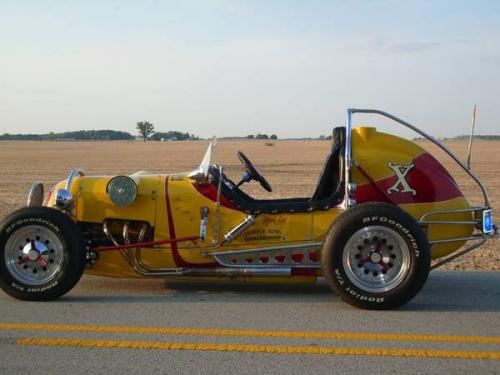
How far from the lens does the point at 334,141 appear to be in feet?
19.3

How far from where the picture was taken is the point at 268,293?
592 cm

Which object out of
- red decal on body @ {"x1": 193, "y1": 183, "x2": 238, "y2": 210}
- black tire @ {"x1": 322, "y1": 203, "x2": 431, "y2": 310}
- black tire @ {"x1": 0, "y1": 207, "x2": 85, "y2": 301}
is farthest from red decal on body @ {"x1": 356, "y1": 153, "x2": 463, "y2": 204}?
black tire @ {"x1": 0, "y1": 207, "x2": 85, "y2": 301}

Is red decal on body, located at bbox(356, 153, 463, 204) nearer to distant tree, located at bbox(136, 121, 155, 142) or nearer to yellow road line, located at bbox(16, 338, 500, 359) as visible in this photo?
yellow road line, located at bbox(16, 338, 500, 359)

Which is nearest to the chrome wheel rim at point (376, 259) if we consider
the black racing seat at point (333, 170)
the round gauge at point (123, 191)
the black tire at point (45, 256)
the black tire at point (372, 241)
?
the black tire at point (372, 241)

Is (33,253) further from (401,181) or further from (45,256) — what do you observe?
(401,181)

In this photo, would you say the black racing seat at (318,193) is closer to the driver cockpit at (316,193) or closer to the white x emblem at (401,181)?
the driver cockpit at (316,193)

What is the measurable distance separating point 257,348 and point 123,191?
7.21ft

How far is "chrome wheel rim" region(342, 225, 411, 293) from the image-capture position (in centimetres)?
529

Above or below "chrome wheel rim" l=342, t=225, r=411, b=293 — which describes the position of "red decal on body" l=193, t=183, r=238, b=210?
above

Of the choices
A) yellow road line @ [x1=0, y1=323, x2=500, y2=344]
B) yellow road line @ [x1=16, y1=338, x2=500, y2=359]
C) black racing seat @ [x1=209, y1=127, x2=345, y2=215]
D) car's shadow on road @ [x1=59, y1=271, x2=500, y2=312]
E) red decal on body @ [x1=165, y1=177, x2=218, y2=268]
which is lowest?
yellow road line @ [x1=16, y1=338, x2=500, y2=359]

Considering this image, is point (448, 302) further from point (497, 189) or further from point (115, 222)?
point (497, 189)

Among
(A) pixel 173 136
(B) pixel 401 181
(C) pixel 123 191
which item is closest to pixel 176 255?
(C) pixel 123 191

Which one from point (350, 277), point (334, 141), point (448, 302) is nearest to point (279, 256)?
point (350, 277)

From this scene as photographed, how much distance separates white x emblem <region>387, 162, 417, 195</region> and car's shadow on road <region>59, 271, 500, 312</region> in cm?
100
